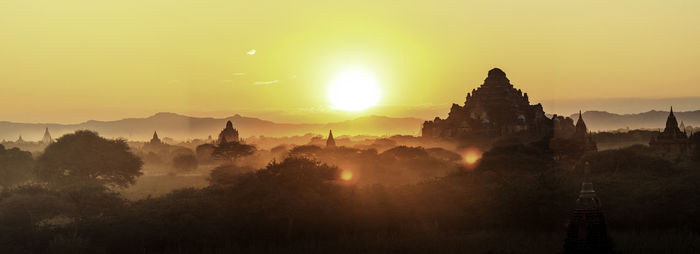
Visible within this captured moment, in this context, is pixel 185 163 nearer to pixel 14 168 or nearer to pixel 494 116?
pixel 14 168

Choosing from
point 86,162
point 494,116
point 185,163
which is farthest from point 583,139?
point 86,162

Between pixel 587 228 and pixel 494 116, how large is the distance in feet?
369

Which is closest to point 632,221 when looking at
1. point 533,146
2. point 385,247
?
point 385,247

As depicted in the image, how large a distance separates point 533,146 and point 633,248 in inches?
2369

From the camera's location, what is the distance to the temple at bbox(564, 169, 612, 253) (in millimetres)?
34375

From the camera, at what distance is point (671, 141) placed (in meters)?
124

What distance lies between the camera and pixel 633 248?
168ft

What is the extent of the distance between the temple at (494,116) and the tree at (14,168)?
67.0 metres

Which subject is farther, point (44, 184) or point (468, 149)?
point (468, 149)

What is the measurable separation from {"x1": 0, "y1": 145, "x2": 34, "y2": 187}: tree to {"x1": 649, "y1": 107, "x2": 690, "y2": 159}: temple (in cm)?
7960

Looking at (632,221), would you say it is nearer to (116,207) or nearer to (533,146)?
(116,207)

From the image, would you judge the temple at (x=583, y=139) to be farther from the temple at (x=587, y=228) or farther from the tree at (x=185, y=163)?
the temple at (x=587, y=228)

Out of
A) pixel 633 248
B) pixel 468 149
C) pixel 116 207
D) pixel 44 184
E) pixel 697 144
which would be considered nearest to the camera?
pixel 633 248

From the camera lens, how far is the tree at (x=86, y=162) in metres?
101
